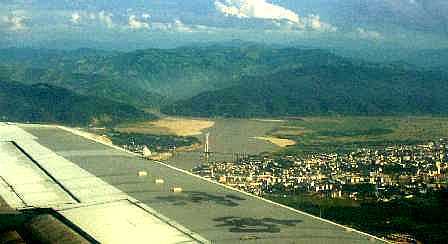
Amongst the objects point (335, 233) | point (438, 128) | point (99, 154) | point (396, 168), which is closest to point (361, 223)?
point (99, 154)

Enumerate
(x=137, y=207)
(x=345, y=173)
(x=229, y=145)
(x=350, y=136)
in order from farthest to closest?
(x=350, y=136), (x=229, y=145), (x=345, y=173), (x=137, y=207)

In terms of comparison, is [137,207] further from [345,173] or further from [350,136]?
[350,136]

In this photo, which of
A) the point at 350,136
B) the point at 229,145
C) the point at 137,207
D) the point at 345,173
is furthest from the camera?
the point at 350,136

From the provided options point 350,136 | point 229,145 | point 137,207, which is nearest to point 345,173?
point 229,145

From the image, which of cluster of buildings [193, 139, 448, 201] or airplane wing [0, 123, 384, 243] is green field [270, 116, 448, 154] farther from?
airplane wing [0, 123, 384, 243]

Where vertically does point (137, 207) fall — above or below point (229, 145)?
above

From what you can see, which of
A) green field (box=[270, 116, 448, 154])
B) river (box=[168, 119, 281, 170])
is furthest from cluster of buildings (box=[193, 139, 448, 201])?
green field (box=[270, 116, 448, 154])

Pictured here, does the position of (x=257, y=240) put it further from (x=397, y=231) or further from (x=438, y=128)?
(x=438, y=128)

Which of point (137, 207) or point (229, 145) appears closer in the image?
point (137, 207)

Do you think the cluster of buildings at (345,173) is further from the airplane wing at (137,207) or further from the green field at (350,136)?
the airplane wing at (137,207)
